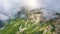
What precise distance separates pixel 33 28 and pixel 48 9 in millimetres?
362

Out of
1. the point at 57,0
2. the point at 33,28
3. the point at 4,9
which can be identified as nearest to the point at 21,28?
the point at 33,28

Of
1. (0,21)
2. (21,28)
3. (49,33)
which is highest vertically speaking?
(0,21)

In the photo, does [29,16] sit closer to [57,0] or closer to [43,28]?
[43,28]

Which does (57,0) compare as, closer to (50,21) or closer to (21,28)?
(50,21)

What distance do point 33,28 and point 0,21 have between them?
19.2 inches

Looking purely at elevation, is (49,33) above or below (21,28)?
below

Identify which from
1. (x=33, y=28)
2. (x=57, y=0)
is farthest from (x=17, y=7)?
(x=57, y=0)

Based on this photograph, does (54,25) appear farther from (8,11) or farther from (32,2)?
(8,11)

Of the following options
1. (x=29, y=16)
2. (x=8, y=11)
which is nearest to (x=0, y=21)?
(x=8, y=11)

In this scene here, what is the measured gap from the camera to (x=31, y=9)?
3127 millimetres

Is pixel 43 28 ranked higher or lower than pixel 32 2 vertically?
lower

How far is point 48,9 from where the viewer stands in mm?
3121

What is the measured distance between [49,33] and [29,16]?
1.26 feet

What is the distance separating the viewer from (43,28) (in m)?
3.07
